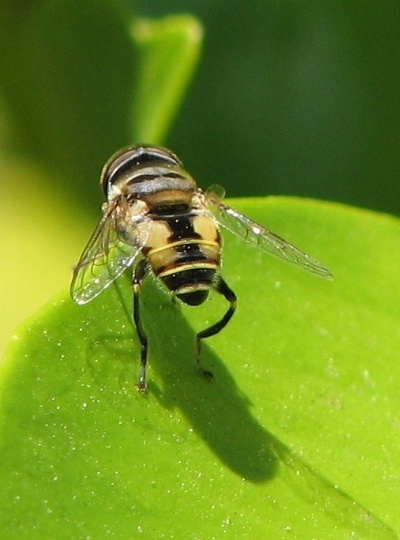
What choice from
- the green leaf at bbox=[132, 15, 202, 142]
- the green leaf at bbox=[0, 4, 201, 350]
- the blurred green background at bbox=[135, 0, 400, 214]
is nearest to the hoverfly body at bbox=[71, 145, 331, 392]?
the green leaf at bbox=[132, 15, 202, 142]

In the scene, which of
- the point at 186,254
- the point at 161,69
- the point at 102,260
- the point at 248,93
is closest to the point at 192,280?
the point at 186,254

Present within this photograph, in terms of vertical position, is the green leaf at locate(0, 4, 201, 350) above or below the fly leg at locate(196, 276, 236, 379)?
below

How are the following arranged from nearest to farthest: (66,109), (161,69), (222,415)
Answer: (222,415) < (161,69) < (66,109)

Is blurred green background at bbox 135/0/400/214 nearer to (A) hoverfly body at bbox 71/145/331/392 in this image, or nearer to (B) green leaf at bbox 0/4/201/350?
(B) green leaf at bbox 0/4/201/350

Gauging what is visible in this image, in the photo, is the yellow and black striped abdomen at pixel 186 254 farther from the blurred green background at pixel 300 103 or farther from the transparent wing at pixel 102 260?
the blurred green background at pixel 300 103

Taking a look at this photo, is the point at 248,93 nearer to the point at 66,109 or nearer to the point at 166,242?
A: the point at 66,109

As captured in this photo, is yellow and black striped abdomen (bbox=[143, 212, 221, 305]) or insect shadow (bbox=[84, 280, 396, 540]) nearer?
insect shadow (bbox=[84, 280, 396, 540])

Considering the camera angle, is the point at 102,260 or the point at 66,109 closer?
the point at 102,260
